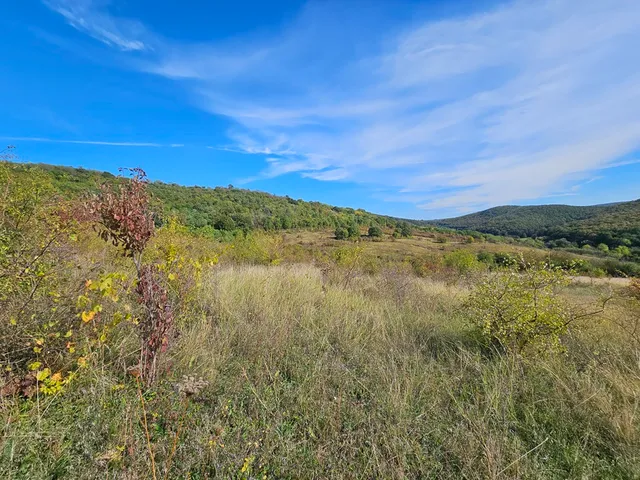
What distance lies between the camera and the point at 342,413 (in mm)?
2184

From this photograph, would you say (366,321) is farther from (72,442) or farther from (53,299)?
(53,299)

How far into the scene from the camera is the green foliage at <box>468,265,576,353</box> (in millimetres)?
3148

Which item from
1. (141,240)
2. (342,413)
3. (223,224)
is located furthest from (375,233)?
(141,240)

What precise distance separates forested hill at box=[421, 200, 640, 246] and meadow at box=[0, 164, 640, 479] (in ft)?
200

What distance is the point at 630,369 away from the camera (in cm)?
271

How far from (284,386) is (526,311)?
→ 9.53 feet

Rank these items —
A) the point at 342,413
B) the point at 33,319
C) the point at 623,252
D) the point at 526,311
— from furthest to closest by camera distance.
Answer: the point at 623,252, the point at 526,311, the point at 33,319, the point at 342,413

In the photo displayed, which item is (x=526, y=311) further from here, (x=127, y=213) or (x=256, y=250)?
(x=256, y=250)

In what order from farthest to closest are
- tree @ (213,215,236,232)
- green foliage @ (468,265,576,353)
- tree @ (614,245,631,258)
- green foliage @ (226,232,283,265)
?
tree @ (213,215,236,232) < tree @ (614,245,631,258) < green foliage @ (226,232,283,265) < green foliage @ (468,265,576,353)

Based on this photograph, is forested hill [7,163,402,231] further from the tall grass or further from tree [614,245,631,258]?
tree [614,245,631,258]

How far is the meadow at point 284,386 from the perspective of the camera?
1.71 m

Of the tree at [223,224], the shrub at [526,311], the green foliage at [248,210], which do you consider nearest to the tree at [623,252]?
the green foliage at [248,210]

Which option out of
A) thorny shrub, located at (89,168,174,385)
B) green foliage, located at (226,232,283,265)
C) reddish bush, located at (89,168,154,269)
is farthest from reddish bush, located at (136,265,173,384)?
green foliage, located at (226,232,283,265)

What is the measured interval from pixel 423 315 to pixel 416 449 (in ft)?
10.1
